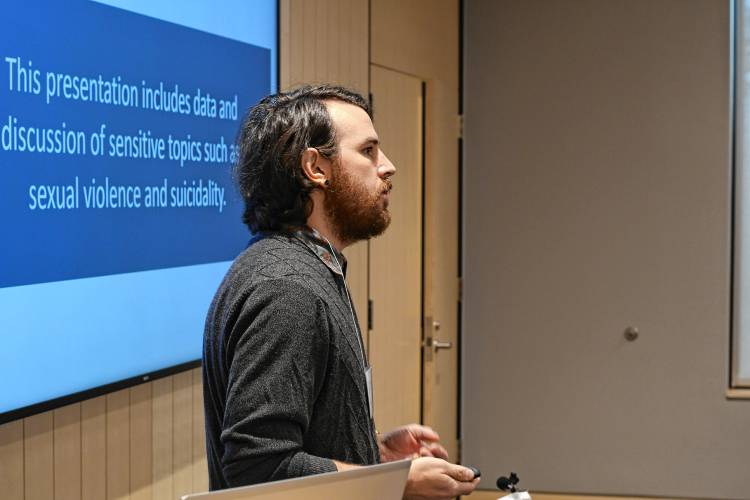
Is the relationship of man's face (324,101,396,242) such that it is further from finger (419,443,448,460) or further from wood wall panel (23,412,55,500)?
wood wall panel (23,412,55,500)

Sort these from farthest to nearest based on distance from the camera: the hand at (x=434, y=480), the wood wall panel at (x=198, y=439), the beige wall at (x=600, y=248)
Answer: the beige wall at (x=600, y=248)
the wood wall panel at (x=198, y=439)
the hand at (x=434, y=480)

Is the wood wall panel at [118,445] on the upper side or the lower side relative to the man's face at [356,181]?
lower

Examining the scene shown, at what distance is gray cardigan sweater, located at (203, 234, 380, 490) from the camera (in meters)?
1.38

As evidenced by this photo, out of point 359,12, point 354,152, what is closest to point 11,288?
point 354,152

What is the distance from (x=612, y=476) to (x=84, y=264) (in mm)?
3756

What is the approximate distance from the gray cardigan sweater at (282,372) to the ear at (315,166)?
0.40 feet

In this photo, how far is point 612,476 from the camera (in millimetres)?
5129

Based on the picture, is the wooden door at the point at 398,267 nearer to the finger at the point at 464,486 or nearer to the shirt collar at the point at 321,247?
the shirt collar at the point at 321,247

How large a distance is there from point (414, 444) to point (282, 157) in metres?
0.59

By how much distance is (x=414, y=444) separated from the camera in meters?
1.78

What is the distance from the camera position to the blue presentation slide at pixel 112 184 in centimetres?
192

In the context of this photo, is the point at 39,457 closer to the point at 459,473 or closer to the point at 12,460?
the point at 12,460

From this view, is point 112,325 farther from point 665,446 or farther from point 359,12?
point 665,446

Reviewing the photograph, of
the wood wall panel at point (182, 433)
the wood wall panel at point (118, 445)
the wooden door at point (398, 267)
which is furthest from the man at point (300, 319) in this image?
the wooden door at point (398, 267)
